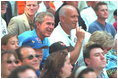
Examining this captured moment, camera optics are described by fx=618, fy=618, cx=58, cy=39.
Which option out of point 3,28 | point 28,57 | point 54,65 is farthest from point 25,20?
point 54,65

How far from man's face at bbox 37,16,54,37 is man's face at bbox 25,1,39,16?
0.82 meters

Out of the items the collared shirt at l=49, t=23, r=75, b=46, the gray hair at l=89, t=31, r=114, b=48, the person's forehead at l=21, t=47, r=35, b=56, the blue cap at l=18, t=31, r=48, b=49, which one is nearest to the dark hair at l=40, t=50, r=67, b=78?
the person's forehead at l=21, t=47, r=35, b=56

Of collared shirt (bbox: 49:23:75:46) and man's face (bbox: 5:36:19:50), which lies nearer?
man's face (bbox: 5:36:19:50)

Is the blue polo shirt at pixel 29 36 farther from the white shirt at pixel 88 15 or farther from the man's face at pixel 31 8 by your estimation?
the white shirt at pixel 88 15

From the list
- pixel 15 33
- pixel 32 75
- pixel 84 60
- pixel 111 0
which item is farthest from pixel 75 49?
pixel 111 0

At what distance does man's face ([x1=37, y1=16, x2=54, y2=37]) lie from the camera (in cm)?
841

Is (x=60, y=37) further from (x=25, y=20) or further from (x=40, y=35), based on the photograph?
(x=25, y=20)

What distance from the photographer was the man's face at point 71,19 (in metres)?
8.82

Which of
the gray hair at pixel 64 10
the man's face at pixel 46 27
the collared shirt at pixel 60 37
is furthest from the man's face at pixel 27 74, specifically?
the gray hair at pixel 64 10

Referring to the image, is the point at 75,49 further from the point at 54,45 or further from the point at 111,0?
the point at 111,0

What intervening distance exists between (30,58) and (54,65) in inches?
13.3

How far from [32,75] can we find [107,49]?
2503 mm

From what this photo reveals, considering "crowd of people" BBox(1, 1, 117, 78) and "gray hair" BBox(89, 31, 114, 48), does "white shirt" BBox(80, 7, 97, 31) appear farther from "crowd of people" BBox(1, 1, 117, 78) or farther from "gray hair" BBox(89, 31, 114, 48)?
"gray hair" BBox(89, 31, 114, 48)

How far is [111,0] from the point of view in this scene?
1092 cm
